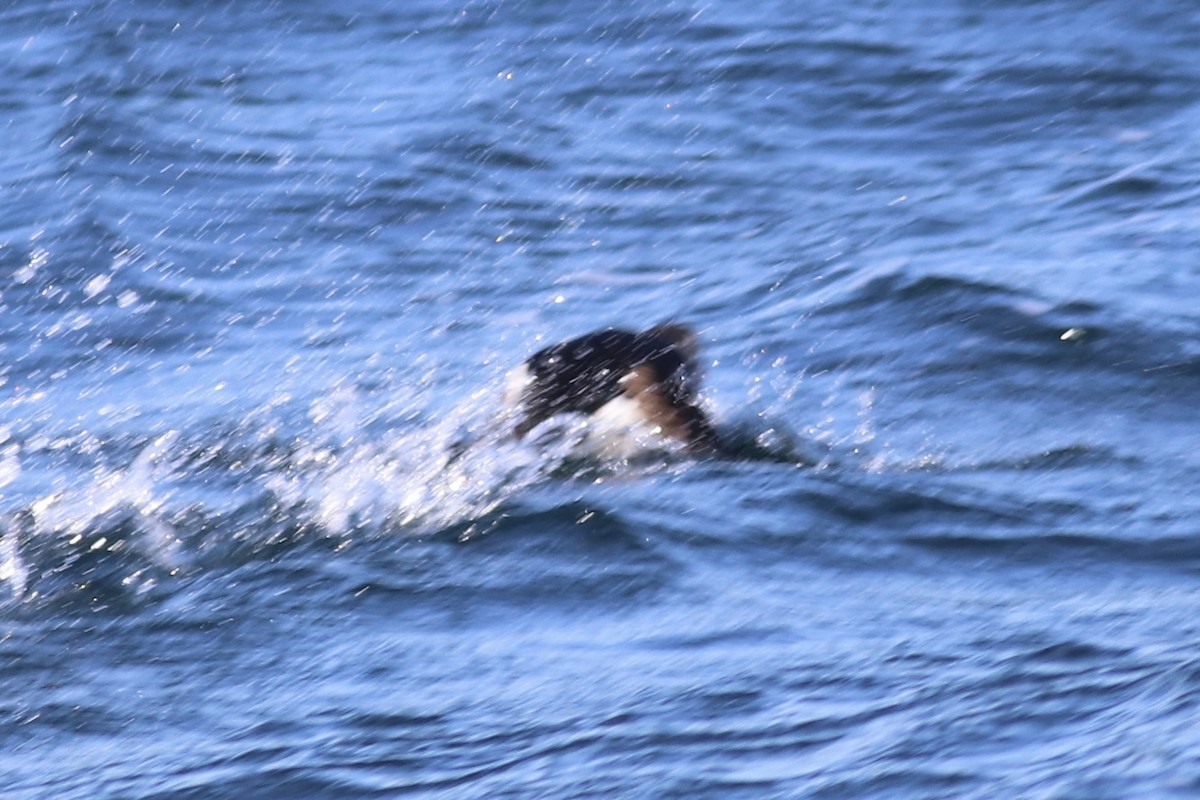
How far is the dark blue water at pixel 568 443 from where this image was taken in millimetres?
4945

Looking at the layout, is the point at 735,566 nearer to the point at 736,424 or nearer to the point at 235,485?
the point at 736,424

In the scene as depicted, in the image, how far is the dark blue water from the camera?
495 cm

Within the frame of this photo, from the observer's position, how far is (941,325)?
792cm

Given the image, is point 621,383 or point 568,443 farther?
point 621,383

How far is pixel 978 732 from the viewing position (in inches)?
180

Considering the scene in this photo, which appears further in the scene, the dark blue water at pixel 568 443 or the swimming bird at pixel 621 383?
the swimming bird at pixel 621 383

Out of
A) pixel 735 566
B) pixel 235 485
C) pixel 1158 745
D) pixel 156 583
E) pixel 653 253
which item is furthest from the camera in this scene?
pixel 653 253

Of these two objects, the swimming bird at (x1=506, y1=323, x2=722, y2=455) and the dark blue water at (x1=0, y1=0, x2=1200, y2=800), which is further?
the swimming bird at (x1=506, y1=323, x2=722, y2=455)

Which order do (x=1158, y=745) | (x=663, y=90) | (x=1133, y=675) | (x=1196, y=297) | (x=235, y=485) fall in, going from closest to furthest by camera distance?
(x=1158, y=745) < (x=1133, y=675) < (x=235, y=485) < (x=1196, y=297) < (x=663, y=90)

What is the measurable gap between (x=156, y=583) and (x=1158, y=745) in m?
3.08

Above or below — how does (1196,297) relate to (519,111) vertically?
below

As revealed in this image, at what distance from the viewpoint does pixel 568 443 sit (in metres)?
6.90

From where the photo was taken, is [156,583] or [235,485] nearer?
[156,583]

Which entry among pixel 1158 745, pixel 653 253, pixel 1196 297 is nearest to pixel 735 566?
pixel 1158 745
